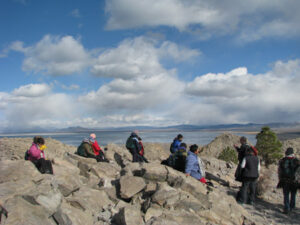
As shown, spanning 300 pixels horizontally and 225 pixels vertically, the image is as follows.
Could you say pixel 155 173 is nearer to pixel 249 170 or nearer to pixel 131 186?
pixel 131 186

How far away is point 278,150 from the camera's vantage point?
83.0ft

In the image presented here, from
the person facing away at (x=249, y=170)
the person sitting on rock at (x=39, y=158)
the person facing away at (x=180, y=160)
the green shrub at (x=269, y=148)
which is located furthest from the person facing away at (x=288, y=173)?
A: the green shrub at (x=269, y=148)

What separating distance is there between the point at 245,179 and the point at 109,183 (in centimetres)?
544

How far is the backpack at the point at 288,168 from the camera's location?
956 centimetres

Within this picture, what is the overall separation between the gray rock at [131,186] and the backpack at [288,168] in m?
5.16

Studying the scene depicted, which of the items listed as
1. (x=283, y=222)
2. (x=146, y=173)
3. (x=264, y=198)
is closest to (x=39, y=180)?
(x=146, y=173)

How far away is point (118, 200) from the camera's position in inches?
373

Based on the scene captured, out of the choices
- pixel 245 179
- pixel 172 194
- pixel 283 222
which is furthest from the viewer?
→ pixel 245 179

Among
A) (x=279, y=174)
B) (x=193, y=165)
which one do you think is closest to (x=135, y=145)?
(x=193, y=165)

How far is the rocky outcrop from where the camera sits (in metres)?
6.85

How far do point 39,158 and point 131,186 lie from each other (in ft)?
12.2

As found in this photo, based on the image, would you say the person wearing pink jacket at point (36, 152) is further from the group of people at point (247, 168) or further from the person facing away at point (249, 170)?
the person facing away at point (249, 170)

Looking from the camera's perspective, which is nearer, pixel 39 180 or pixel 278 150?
pixel 39 180

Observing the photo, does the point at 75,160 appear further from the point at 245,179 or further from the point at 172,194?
the point at 245,179
